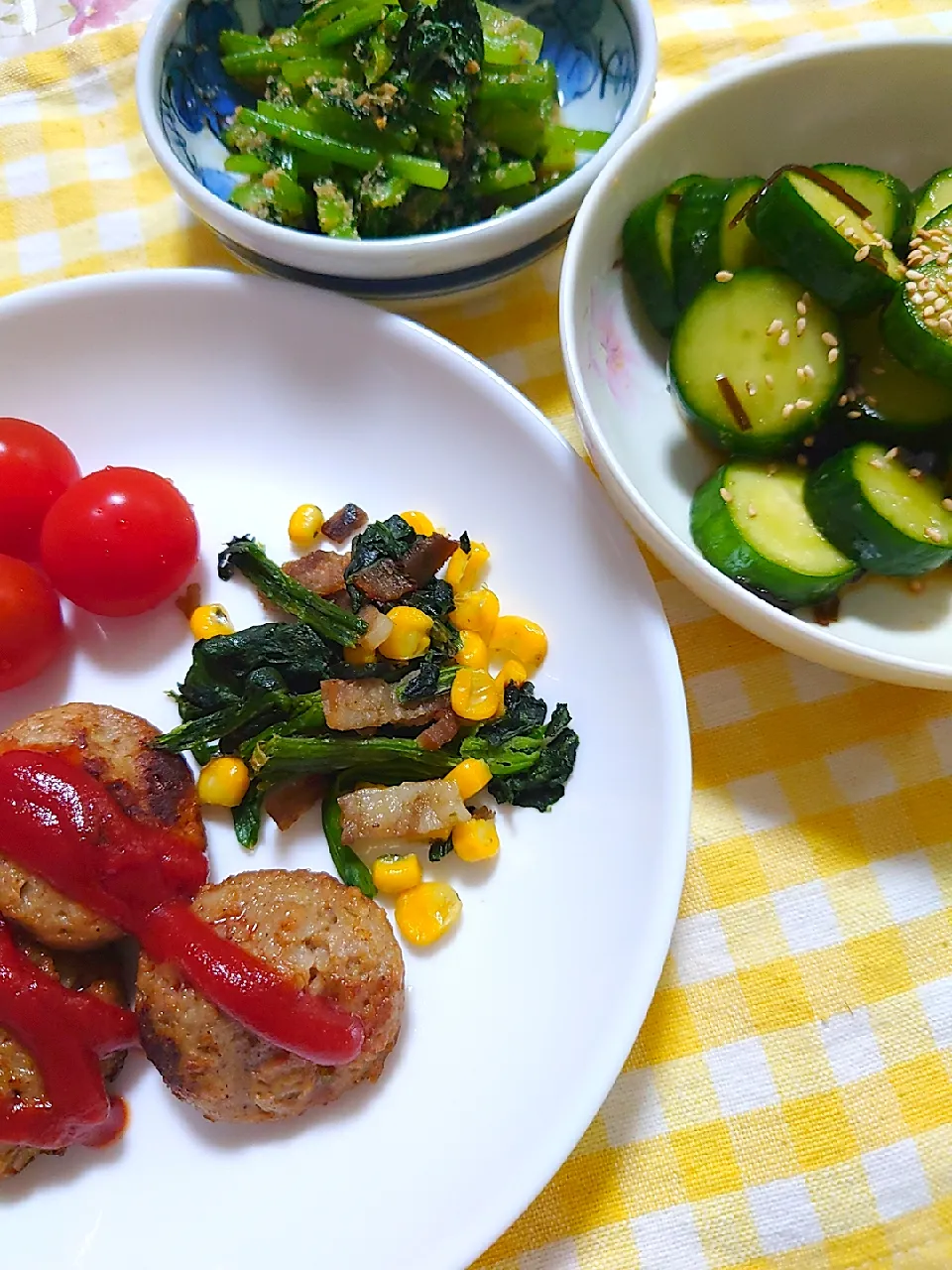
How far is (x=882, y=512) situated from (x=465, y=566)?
34.5 inches

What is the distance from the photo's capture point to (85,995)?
6.25 feet

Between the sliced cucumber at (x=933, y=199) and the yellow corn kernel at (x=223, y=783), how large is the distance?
72.3 inches

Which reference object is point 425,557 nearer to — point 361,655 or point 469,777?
point 361,655

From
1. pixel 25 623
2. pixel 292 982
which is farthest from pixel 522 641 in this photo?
pixel 25 623

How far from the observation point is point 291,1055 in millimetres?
1793

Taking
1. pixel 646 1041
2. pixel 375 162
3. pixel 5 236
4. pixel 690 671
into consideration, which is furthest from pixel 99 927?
pixel 5 236

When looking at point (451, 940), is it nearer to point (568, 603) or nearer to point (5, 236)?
point (568, 603)

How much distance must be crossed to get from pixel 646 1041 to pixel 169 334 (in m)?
1.96

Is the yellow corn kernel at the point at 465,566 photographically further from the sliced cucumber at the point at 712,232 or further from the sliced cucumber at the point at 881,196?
the sliced cucumber at the point at 881,196

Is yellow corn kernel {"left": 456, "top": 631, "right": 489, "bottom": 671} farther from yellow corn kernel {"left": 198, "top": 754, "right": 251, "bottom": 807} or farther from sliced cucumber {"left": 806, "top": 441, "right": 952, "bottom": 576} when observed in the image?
sliced cucumber {"left": 806, "top": 441, "right": 952, "bottom": 576}

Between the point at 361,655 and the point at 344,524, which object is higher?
the point at 344,524

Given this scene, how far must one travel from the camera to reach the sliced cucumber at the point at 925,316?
6.22ft

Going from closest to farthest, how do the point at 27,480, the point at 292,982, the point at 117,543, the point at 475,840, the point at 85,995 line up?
1. the point at 292,982
2. the point at 85,995
3. the point at 475,840
4. the point at 117,543
5. the point at 27,480

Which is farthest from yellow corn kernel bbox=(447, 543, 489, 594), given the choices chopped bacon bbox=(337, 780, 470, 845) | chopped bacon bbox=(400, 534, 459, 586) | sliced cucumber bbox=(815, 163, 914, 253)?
sliced cucumber bbox=(815, 163, 914, 253)
